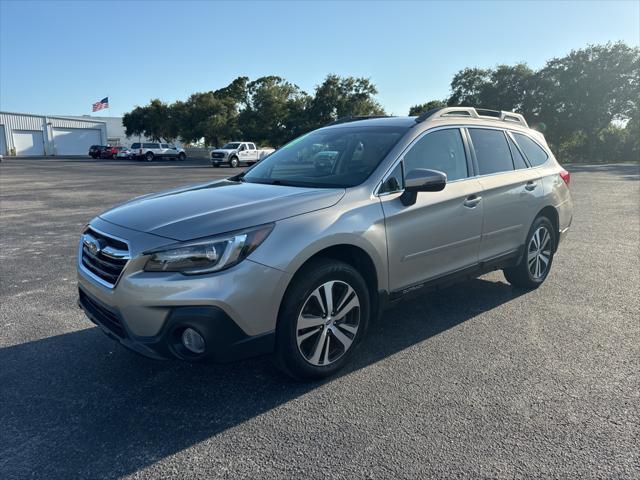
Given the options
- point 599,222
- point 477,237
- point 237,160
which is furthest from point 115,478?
point 237,160

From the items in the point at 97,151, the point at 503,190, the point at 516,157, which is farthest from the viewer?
the point at 97,151

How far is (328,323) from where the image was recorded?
10.6 feet

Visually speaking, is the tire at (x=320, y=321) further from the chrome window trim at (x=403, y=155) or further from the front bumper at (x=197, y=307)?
the chrome window trim at (x=403, y=155)

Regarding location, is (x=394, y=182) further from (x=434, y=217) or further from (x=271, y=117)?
Answer: (x=271, y=117)

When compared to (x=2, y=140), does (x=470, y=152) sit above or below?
below

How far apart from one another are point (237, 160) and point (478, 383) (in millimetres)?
36892

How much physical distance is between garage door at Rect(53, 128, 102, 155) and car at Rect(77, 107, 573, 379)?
7485 cm

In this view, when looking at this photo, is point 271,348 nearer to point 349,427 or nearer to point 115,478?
point 349,427

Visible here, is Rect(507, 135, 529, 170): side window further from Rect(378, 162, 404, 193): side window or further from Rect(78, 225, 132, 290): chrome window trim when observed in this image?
Rect(78, 225, 132, 290): chrome window trim

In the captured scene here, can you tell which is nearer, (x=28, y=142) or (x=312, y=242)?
(x=312, y=242)

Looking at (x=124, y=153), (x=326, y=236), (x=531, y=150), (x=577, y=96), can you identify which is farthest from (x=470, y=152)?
(x=577, y=96)

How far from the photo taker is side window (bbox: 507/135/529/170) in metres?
4.97

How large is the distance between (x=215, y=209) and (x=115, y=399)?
1.34 metres

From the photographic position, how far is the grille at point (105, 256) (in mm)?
2941
